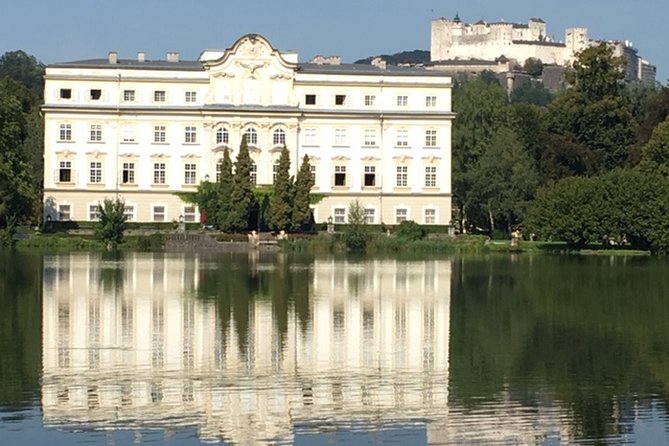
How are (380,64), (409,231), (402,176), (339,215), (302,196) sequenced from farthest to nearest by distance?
1. (380,64)
2. (402,176)
3. (339,215)
4. (302,196)
5. (409,231)

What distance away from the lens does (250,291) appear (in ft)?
114

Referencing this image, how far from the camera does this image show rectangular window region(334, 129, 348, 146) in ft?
247

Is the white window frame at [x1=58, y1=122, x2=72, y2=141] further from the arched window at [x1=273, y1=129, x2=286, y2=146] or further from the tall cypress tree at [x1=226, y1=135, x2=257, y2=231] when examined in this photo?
the arched window at [x1=273, y1=129, x2=286, y2=146]

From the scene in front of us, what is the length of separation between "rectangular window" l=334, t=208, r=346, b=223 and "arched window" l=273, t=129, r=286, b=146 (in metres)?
4.26

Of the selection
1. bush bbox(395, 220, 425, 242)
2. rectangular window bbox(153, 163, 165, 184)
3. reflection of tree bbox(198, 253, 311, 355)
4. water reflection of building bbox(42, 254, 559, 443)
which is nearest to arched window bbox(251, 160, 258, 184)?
rectangular window bbox(153, 163, 165, 184)

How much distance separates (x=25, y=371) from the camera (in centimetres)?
1964

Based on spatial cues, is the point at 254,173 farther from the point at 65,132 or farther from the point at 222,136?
the point at 65,132

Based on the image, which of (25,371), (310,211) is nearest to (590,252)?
(310,211)

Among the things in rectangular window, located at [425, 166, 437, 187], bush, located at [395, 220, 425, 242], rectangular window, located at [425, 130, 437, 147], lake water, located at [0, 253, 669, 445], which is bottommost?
lake water, located at [0, 253, 669, 445]

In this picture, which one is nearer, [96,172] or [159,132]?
[96,172]

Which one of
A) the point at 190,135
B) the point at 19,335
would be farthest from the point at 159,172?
the point at 19,335

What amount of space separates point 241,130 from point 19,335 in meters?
51.2

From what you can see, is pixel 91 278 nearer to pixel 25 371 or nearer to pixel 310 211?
pixel 25 371

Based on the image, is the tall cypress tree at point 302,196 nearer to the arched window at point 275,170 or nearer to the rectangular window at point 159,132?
the arched window at point 275,170
